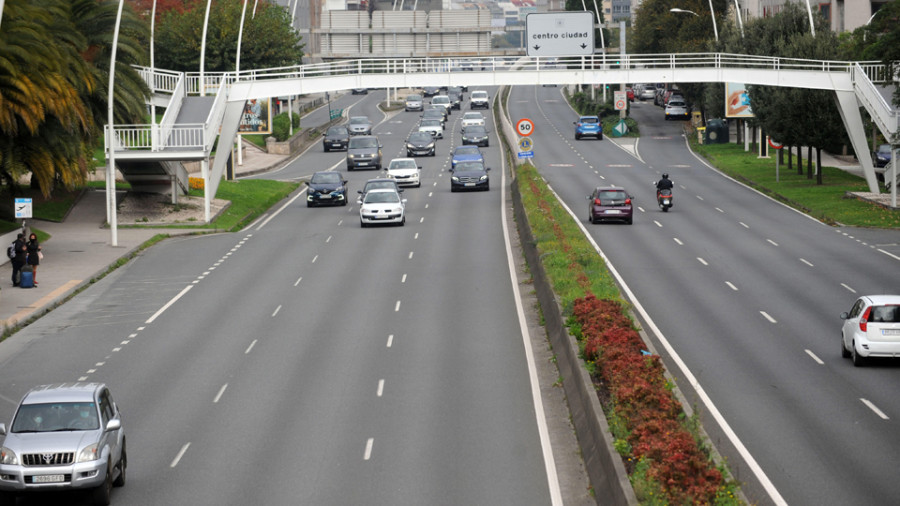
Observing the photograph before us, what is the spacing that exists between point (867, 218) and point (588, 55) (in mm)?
19520

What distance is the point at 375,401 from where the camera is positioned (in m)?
23.8

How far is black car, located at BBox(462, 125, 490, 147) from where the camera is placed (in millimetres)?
86312

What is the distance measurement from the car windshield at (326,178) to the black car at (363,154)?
14.5 metres

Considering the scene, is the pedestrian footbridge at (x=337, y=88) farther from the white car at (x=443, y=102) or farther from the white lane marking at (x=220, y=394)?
the white car at (x=443, y=102)

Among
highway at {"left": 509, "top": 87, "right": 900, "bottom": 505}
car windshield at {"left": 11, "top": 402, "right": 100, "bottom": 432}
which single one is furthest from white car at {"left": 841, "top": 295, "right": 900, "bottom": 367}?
car windshield at {"left": 11, "top": 402, "right": 100, "bottom": 432}

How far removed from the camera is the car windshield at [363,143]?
75.3m

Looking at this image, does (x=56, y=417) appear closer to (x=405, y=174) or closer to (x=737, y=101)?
(x=405, y=174)

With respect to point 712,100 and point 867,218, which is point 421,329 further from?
point 712,100

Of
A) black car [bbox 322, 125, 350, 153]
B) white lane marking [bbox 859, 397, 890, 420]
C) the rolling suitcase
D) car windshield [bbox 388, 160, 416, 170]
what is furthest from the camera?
black car [bbox 322, 125, 350, 153]

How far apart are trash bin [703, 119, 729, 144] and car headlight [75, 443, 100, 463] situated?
2993 inches

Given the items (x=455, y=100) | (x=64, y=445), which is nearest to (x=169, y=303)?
(x=64, y=445)

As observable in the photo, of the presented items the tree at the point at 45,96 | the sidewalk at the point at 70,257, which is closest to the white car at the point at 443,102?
the sidewalk at the point at 70,257

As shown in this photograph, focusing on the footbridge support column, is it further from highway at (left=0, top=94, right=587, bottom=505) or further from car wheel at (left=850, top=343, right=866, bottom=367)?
car wheel at (left=850, top=343, right=866, bottom=367)

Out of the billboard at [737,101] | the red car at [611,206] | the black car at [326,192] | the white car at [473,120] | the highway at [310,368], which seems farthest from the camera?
the white car at [473,120]
